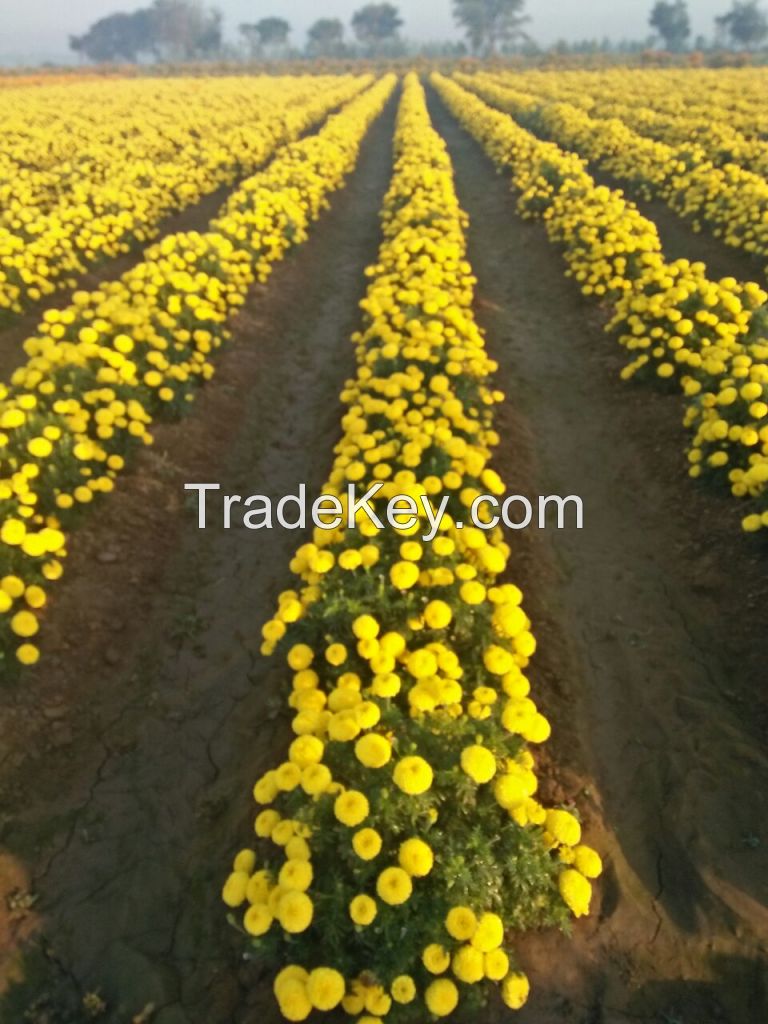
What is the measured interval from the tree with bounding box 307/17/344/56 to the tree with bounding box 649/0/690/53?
147 ft

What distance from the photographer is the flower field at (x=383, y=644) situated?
11.0ft

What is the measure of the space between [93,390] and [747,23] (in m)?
107

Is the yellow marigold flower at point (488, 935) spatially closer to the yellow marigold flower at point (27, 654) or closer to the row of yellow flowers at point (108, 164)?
the yellow marigold flower at point (27, 654)

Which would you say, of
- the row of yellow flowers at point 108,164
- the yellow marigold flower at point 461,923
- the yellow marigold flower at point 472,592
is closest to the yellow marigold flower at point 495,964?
the yellow marigold flower at point 461,923

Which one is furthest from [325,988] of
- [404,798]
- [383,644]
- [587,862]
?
[383,644]

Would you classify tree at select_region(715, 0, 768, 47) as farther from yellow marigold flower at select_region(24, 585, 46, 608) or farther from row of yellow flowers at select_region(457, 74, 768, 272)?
yellow marigold flower at select_region(24, 585, 46, 608)

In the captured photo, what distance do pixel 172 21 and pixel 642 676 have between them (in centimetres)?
13378

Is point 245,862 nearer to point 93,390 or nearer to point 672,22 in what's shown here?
point 93,390

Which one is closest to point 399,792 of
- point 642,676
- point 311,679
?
point 311,679

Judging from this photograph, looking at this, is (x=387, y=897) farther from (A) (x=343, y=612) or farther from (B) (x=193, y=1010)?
(A) (x=343, y=612)

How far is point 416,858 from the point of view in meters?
3.09

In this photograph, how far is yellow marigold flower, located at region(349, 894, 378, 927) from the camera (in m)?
2.96

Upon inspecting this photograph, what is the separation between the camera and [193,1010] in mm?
3418

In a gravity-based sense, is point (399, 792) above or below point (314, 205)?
below
